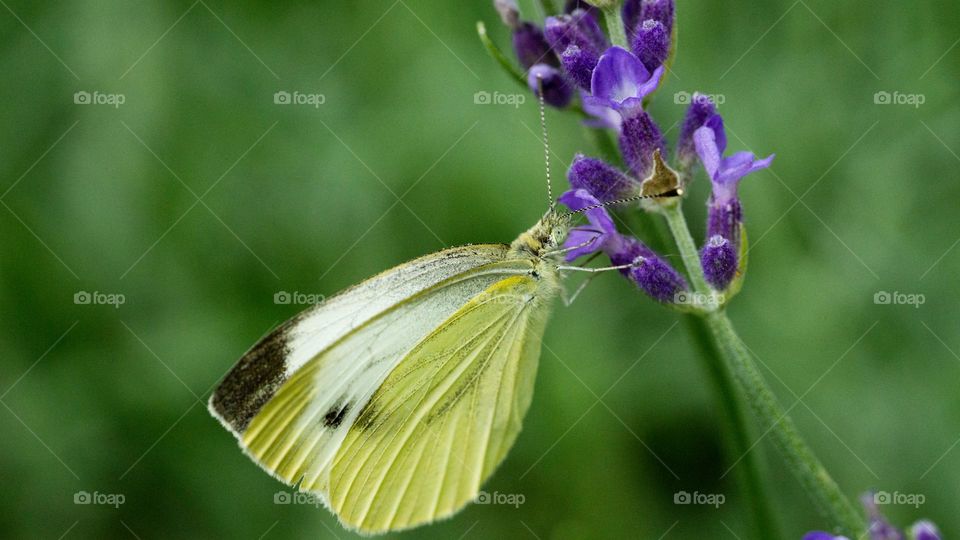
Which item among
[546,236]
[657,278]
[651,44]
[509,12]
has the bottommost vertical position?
[657,278]

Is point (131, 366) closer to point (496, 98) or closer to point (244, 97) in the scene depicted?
point (244, 97)

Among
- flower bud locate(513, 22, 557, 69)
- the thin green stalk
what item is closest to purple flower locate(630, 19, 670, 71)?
flower bud locate(513, 22, 557, 69)

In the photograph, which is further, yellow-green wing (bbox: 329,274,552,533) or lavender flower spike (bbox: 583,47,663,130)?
yellow-green wing (bbox: 329,274,552,533)

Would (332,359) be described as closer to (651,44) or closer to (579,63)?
(579,63)

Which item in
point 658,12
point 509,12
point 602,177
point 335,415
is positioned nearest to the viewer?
point 658,12

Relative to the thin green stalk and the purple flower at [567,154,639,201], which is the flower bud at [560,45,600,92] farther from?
the thin green stalk

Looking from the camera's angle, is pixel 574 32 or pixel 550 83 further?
pixel 550 83

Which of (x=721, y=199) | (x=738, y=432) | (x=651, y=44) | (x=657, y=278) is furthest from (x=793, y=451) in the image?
(x=651, y=44)
